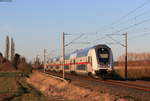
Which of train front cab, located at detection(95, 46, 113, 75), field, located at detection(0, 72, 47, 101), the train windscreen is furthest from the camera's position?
the train windscreen

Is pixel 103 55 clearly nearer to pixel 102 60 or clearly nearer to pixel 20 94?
pixel 102 60

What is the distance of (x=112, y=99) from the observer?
19.9m

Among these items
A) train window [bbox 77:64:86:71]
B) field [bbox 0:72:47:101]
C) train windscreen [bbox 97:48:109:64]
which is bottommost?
field [bbox 0:72:47:101]

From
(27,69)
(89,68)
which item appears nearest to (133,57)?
(27,69)

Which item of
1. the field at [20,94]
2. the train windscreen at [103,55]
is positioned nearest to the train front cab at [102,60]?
the train windscreen at [103,55]

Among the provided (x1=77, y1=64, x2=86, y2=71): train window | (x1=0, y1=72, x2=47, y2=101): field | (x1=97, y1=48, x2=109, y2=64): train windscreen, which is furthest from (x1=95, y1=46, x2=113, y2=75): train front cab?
Answer: (x1=0, y1=72, x2=47, y2=101): field

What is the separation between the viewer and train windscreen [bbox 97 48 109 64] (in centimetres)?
3953

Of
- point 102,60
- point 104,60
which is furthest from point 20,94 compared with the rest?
point 104,60

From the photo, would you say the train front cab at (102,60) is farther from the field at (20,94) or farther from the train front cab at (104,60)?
the field at (20,94)

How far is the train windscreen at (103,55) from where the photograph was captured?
39.5 meters

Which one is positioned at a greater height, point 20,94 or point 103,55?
point 103,55

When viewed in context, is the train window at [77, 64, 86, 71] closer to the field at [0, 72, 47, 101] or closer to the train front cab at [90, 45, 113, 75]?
the train front cab at [90, 45, 113, 75]

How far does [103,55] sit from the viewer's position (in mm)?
39844

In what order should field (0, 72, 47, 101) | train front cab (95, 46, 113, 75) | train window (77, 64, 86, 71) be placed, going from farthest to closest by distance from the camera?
train window (77, 64, 86, 71) < train front cab (95, 46, 113, 75) < field (0, 72, 47, 101)
